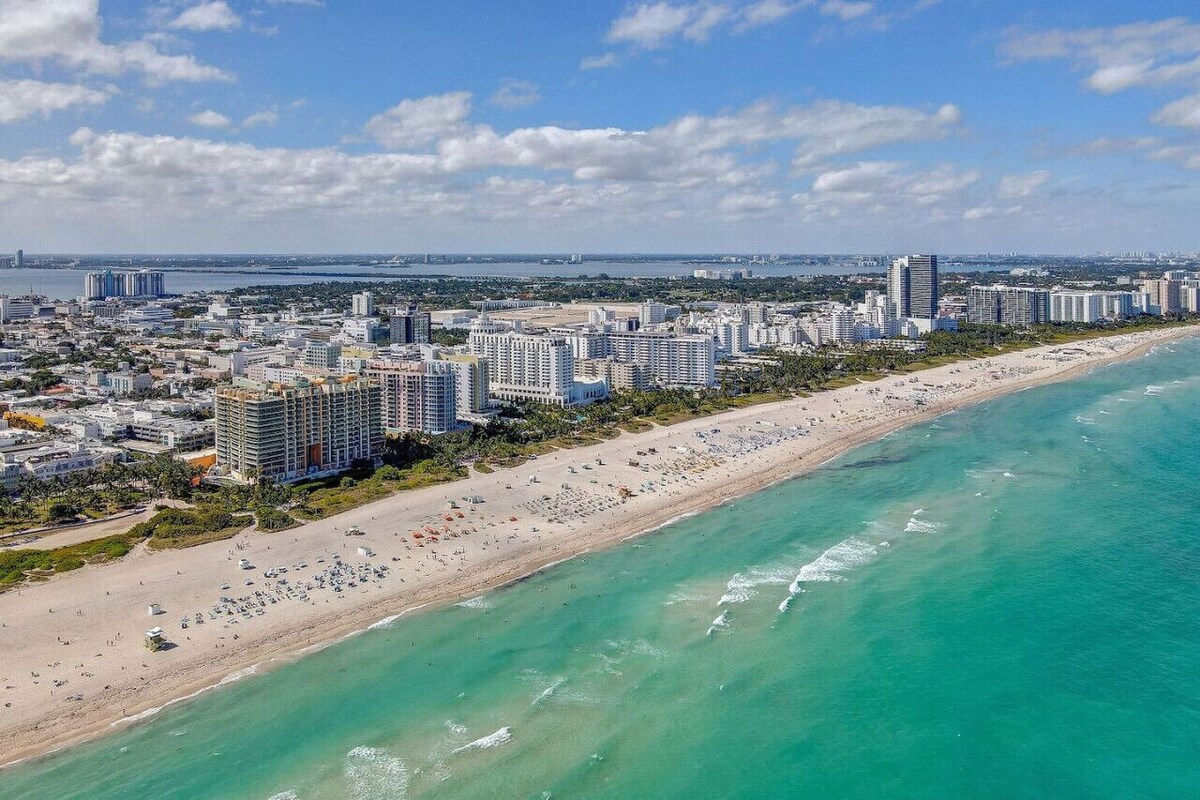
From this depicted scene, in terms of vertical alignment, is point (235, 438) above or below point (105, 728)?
above

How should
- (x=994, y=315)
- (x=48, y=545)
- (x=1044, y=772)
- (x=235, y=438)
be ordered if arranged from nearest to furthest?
(x=1044, y=772) → (x=48, y=545) → (x=235, y=438) → (x=994, y=315)

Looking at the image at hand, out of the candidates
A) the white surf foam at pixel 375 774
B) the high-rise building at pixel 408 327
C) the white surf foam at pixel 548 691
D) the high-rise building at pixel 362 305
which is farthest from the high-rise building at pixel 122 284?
the white surf foam at pixel 375 774

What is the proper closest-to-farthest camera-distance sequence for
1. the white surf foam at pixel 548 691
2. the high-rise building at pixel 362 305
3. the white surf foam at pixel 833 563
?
the white surf foam at pixel 548 691 < the white surf foam at pixel 833 563 < the high-rise building at pixel 362 305

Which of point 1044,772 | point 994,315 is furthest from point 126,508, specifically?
point 994,315

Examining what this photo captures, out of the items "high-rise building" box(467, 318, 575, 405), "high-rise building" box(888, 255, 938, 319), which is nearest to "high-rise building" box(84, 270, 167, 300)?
"high-rise building" box(467, 318, 575, 405)

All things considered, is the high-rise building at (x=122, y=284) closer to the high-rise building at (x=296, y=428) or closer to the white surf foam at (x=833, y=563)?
the high-rise building at (x=296, y=428)

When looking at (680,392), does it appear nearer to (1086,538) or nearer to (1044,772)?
(1086,538)
